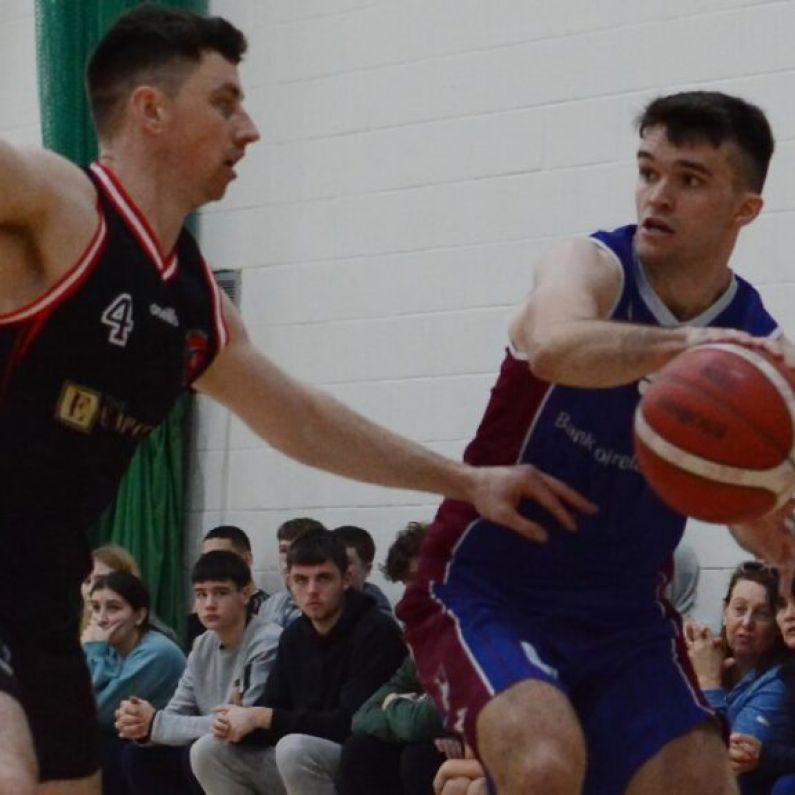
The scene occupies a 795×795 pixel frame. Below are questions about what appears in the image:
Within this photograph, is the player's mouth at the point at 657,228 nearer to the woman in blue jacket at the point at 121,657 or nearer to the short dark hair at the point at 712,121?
the short dark hair at the point at 712,121

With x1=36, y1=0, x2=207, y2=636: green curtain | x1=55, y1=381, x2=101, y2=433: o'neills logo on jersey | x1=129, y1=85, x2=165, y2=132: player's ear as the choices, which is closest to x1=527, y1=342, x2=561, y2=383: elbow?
x1=55, y1=381, x2=101, y2=433: o'neills logo on jersey

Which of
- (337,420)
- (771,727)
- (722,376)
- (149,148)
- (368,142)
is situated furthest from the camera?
(368,142)

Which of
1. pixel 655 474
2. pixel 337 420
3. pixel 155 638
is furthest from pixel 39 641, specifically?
pixel 155 638

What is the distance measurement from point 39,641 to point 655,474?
135cm

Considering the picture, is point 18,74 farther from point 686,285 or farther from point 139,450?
point 686,285

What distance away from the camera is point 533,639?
4184mm

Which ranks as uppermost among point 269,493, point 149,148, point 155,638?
point 149,148

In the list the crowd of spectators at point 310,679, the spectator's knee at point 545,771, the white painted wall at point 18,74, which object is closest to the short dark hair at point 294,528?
the crowd of spectators at point 310,679

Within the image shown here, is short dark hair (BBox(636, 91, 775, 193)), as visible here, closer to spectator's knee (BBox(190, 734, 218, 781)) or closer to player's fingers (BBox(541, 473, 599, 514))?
player's fingers (BBox(541, 473, 599, 514))

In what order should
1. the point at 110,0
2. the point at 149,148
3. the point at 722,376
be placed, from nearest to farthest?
1. the point at 722,376
2. the point at 149,148
3. the point at 110,0

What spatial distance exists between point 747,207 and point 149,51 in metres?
1.44

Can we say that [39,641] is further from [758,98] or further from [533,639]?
[758,98]

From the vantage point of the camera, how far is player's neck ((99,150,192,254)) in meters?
4.06

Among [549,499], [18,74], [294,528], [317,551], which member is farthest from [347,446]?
[18,74]
